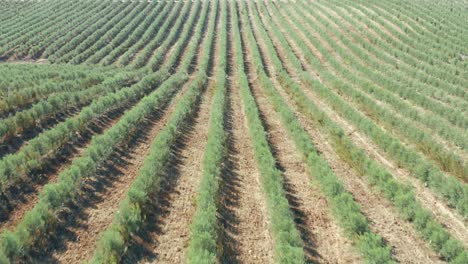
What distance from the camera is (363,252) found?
10.5 m

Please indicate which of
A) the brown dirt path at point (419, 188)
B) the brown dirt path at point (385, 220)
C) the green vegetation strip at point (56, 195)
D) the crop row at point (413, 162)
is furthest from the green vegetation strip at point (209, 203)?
the crop row at point (413, 162)

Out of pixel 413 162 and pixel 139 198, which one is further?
pixel 413 162

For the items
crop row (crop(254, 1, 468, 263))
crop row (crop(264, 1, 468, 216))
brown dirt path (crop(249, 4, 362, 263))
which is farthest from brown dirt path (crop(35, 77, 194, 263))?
crop row (crop(264, 1, 468, 216))

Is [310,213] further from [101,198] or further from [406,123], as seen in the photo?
[406,123]

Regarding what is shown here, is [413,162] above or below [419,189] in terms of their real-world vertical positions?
above

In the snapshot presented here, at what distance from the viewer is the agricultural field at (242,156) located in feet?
35.5

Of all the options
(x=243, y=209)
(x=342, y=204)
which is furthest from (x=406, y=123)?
(x=243, y=209)

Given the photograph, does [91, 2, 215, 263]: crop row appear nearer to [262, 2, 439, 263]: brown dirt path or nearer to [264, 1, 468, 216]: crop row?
[262, 2, 439, 263]: brown dirt path

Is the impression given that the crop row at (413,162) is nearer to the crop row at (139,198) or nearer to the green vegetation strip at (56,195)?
the crop row at (139,198)

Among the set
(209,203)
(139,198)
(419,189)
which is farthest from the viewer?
(419,189)

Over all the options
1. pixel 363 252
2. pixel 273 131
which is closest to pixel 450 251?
pixel 363 252

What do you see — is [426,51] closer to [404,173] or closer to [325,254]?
[404,173]

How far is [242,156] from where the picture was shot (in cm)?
1659

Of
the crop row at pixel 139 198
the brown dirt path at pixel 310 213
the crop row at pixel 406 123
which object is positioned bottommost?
the crop row at pixel 406 123
